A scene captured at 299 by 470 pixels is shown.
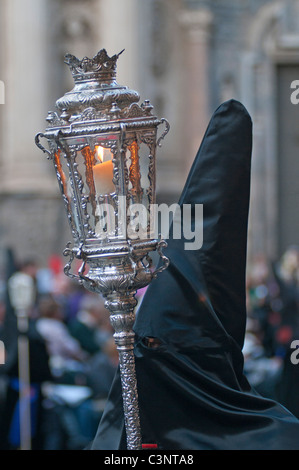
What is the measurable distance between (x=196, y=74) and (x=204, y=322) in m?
11.7

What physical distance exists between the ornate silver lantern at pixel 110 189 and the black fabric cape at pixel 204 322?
13 cm

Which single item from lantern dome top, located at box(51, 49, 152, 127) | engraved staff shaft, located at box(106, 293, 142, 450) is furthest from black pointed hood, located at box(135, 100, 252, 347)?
lantern dome top, located at box(51, 49, 152, 127)

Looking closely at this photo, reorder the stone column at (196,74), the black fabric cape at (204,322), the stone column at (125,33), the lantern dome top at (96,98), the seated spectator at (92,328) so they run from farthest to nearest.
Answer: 1. the stone column at (196,74)
2. the stone column at (125,33)
3. the seated spectator at (92,328)
4. the black fabric cape at (204,322)
5. the lantern dome top at (96,98)

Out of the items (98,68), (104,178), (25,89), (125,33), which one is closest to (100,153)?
(104,178)

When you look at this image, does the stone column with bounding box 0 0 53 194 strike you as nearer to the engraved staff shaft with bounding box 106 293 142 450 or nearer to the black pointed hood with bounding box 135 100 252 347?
the black pointed hood with bounding box 135 100 252 347

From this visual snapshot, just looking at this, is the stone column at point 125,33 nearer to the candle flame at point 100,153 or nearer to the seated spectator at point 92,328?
the seated spectator at point 92,328

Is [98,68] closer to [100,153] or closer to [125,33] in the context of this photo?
[100,153]

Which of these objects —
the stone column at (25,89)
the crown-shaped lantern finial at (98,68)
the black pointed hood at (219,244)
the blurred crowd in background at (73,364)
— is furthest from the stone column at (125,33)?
the crown-shaped lantern finial at (98,68)

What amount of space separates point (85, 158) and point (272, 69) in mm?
12386

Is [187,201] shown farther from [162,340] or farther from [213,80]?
[213,80]

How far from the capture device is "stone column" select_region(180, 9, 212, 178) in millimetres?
13945

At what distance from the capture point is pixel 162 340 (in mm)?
2545

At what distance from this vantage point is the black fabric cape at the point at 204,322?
2490mm

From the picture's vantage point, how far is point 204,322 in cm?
254
